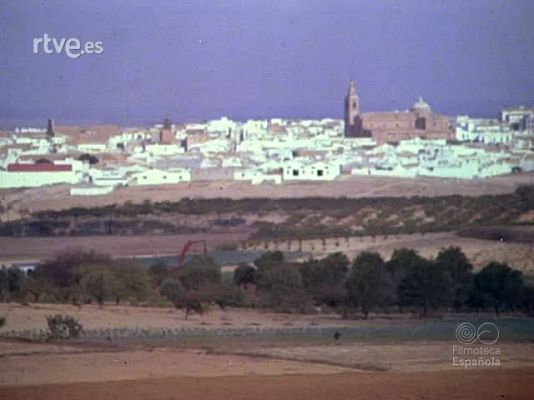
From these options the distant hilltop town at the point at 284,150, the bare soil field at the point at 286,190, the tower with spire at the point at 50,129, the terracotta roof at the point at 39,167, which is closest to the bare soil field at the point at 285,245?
the bare soil field at the point at 286,190

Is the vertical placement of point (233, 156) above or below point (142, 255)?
above

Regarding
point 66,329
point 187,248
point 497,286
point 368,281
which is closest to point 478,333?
point 497,286

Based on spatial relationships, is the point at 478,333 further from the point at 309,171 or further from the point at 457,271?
the point at 309,171

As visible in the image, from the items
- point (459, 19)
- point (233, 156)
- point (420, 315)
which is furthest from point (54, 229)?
point (459, 19)

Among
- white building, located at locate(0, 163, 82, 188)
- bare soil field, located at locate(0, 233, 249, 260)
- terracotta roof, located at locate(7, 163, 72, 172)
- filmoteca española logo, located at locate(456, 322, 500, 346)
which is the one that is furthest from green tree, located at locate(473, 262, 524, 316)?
terracotta roof, located at locate(7, 163, 72, 172)

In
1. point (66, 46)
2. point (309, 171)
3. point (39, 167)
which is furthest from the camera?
point (309, 171)

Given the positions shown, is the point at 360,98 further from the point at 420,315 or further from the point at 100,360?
the point at 100,360

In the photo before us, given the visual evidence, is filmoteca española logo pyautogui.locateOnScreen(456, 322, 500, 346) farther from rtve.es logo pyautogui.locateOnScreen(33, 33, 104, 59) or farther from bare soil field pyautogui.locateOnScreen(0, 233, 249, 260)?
rtve.es logo pyautogui.locateOnScreen(33, 33, 104, 59)
